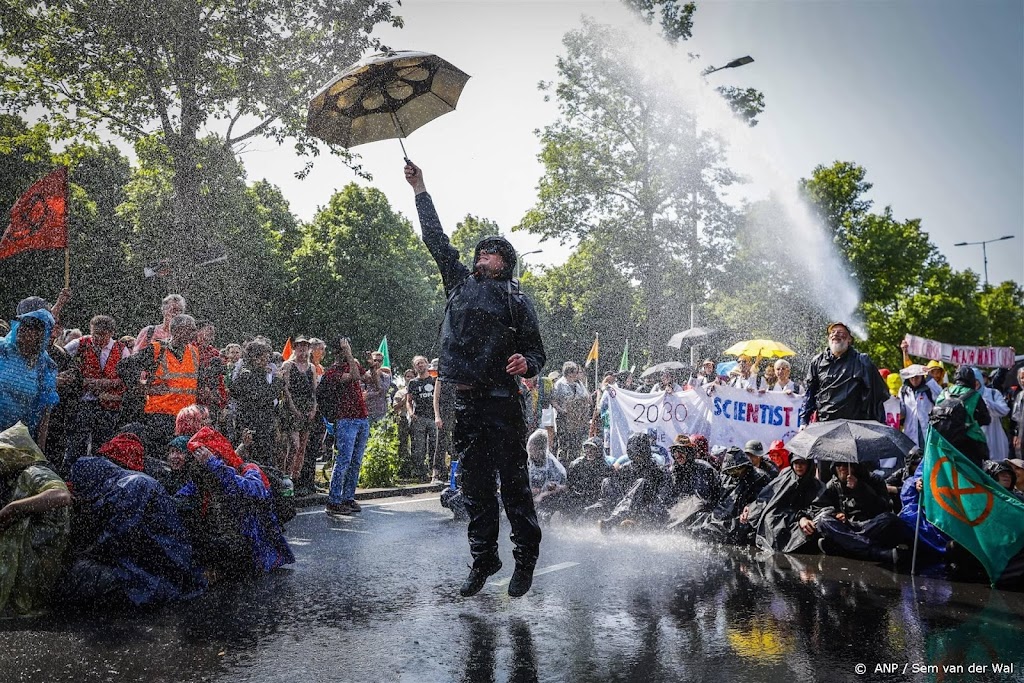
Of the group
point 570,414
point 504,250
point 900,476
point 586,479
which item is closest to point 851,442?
point 900,476

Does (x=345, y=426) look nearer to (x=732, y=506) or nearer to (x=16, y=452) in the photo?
(x=732, y=506)

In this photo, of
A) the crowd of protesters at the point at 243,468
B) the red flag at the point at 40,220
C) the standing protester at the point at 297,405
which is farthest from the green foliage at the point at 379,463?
the red flag at the point at 40,220

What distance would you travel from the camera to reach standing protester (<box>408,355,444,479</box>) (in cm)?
1391

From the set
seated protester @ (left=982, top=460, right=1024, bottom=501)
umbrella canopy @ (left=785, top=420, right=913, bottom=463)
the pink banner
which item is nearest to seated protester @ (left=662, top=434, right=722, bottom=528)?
umbrella canopy @ (left=785, top=420, right=913, bottom=463)

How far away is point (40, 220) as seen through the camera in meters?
8.72

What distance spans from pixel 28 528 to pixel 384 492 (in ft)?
24.7

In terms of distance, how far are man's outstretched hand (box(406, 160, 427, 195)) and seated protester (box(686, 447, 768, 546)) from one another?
16.5 feet

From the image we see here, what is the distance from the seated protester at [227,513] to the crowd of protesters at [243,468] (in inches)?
0.5

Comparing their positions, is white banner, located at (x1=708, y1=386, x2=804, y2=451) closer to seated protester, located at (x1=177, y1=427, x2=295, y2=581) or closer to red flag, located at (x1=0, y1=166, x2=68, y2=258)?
seated protester, located at (x1=177, y1=427, x2=295, y2=581)

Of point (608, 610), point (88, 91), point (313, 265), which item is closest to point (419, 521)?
point (608, 610)

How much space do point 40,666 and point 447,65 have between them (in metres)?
4.04

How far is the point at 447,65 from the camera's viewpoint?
5375 mm

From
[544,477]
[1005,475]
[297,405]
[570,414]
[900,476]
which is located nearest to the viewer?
[1005,475]

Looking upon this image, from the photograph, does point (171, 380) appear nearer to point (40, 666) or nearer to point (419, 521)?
point (419, 521)
